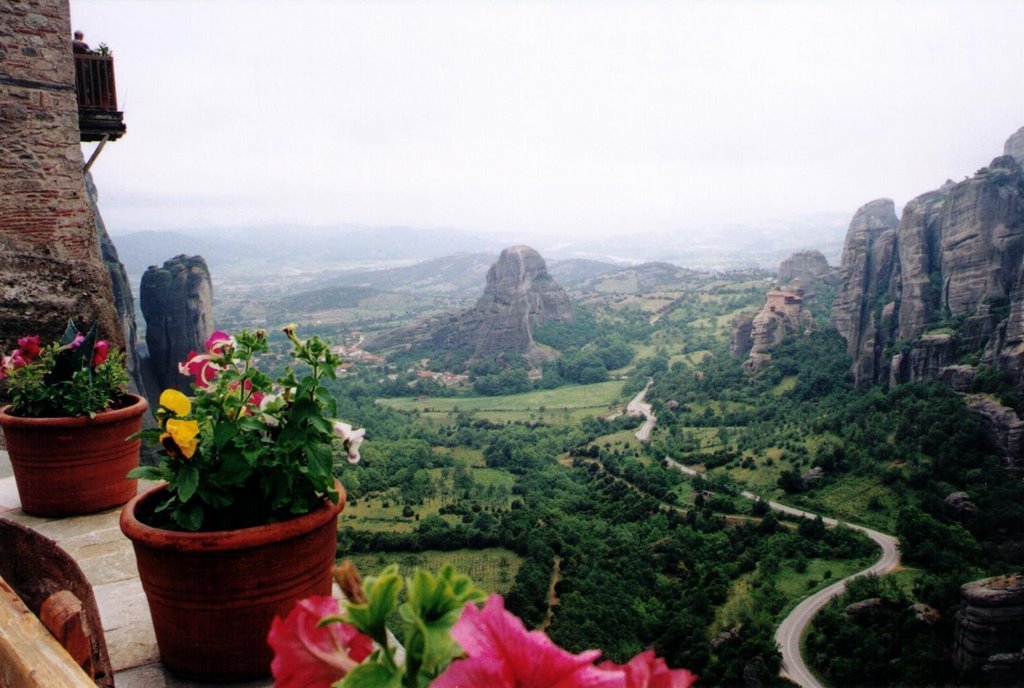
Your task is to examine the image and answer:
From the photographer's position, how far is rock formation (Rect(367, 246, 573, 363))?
264 ft

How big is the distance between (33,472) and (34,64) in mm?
3202

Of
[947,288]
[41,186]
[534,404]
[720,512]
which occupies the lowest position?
[534,404]

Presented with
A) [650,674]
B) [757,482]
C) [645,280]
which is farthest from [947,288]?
[645,280]

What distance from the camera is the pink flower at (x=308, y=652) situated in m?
0.59

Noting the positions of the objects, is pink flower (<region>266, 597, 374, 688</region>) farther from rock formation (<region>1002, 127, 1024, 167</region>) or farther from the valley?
rock formation (<region>1002, 127, 1024, 167</region>)

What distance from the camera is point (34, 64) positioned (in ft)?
15.0

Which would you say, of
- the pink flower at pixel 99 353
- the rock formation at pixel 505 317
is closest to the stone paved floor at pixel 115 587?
the pink flower at pixel 99 353

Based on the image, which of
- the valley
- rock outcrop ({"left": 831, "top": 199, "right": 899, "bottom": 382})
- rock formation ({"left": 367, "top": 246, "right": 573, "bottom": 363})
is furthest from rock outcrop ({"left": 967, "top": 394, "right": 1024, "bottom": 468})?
rock formation ({"left": 367, "top": 246, "right": 573, "bottom": 363})

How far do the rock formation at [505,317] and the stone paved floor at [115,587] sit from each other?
246ft

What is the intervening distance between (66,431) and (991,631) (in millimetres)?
22611

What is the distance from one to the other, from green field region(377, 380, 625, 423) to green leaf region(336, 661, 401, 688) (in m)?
56.5

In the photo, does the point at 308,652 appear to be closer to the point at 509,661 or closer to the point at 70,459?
the point at 509,661

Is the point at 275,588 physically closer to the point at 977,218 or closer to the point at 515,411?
the point at 977,218

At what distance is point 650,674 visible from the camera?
0.59 metres
